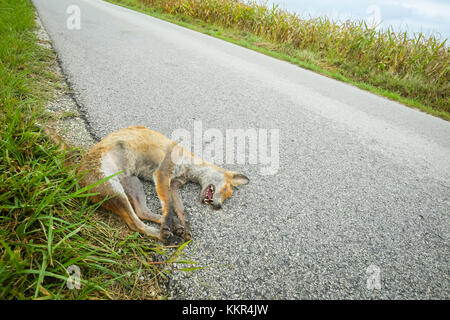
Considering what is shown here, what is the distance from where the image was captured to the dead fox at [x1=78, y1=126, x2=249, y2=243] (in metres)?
2.07

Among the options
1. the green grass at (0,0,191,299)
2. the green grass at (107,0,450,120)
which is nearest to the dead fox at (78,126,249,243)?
the green grass at (0,0,191,299)

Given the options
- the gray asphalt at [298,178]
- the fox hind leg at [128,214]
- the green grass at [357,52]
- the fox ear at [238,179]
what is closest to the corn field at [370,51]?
the green grass at [357,52]

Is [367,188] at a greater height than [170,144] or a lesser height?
lesser

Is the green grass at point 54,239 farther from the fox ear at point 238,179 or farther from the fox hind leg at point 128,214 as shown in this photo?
the fox ear at point 238,179

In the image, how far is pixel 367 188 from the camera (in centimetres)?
290

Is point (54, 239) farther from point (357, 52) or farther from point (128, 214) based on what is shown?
point (357, 52)

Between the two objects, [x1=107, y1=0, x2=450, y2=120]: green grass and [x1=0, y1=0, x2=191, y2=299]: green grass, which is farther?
[x1=107, y1=0, x2=450, y2=120]: green grass

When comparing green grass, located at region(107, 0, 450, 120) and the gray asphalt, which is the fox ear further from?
green grass, located at region(107, 0, 450, 120)

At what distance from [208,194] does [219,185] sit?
6.3 inches

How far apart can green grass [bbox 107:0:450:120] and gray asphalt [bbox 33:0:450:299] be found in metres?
1.88

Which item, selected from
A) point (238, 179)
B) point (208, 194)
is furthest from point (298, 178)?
point (208, 194)
